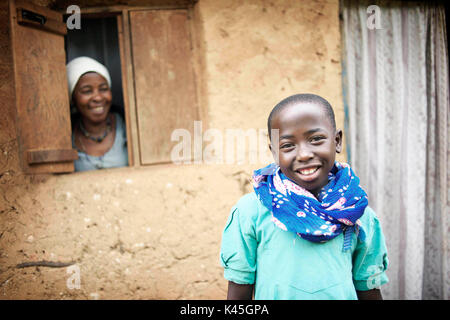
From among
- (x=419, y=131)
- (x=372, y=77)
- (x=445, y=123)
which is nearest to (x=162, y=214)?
(x=372, y=77)

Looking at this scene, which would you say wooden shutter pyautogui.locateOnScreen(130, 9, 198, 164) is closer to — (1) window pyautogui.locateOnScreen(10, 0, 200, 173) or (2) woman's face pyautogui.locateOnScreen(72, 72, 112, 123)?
(1) window pyautogui.locateOnScreen(10, 0, 200, 173)

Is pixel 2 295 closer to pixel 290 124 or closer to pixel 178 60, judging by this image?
pixel 178 60

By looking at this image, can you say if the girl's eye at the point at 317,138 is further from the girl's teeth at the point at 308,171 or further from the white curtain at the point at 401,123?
the white curtain at the point at 401,123

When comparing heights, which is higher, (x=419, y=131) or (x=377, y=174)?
(x=419, y=131)

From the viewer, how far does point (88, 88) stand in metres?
2.80

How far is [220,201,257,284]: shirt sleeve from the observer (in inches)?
49.1

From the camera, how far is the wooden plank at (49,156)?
220cm

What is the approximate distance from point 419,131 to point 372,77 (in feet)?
1.92

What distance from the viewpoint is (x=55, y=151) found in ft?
7.52

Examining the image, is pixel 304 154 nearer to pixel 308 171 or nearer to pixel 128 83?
pixel 308 171

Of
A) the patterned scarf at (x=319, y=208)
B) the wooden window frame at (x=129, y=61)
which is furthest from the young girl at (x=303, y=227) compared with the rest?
the wooden window frame at (x=129, y=61)

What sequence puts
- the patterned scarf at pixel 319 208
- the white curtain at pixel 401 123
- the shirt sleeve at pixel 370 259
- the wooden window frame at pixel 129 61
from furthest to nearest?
1. the white curtain at pixel 401 123
2. the wooden window frame at pixel 129 61
3. the shirt sleeve at pixel 370 259
4. the patterned scarf at pixel 319 208
